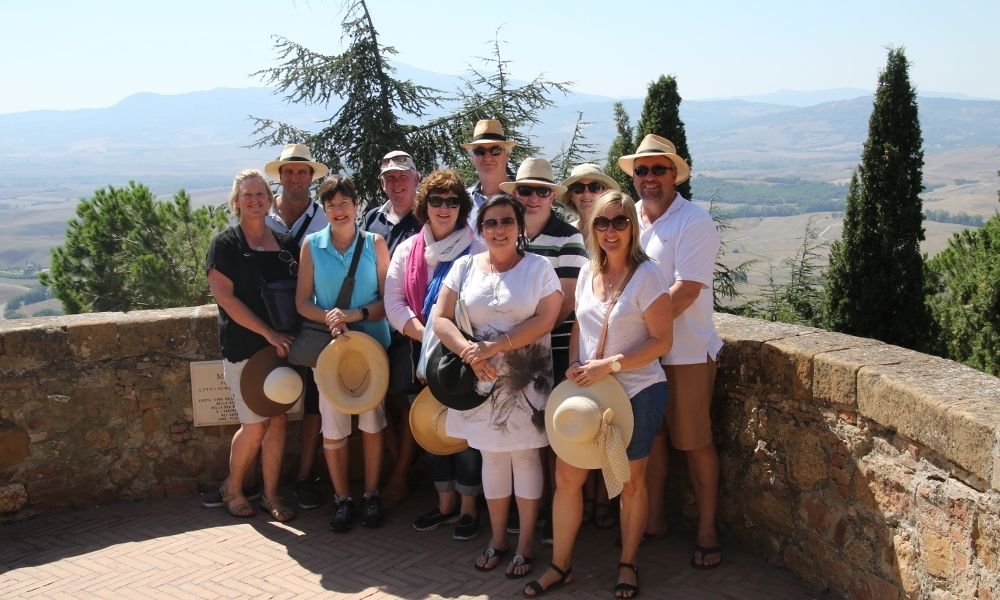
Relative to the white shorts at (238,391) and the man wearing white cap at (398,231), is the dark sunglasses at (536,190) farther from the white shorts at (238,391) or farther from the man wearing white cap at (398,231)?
the white shorts at (238,391)

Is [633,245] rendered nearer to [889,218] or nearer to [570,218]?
[570,218]

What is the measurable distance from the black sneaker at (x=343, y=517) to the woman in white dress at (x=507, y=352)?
858mm

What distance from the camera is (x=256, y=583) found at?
4121 millimetres

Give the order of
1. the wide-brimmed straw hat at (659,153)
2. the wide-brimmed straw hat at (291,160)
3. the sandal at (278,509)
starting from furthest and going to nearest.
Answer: the wide-brimmed straw hat at (291,160) → the sandal at (278,509) → the wide-brimmed straw hat at (659,153)

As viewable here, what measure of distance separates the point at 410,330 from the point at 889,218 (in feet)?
36.9

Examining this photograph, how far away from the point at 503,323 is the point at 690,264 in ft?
2.74

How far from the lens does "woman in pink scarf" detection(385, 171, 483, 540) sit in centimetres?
440

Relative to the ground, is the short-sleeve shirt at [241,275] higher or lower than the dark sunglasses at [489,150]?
lower

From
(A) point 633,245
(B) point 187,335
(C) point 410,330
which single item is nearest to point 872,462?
(A) point 633,245

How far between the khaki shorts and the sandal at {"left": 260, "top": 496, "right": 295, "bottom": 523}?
6.86 ft

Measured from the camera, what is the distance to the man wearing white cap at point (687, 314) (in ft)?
12.7

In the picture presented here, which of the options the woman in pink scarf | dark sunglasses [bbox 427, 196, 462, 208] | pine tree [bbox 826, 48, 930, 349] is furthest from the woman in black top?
pine tree [bbox 826, 48, 930, 349]

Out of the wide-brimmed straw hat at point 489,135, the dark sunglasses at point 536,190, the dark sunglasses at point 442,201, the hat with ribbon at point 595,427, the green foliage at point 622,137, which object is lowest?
the hat with ribbon at point 595,427

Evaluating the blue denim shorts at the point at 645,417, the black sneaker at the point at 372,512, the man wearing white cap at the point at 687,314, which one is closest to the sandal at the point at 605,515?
the man wearing white cap at the point at 687,314
